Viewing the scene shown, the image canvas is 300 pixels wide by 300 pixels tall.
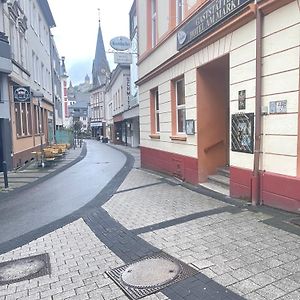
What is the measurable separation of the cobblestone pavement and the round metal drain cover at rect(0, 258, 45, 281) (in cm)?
20

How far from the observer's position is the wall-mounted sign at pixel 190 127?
9.28 metres

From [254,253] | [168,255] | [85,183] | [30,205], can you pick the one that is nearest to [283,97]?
[254,253]

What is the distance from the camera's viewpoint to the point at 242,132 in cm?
688

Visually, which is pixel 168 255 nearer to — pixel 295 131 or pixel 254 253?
pixel 254 253

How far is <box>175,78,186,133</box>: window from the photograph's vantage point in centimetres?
1045

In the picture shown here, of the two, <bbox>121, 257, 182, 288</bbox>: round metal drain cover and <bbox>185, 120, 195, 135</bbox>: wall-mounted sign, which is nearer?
<bbox>121, 257, 182, 288</bbox>: round metal drain cover

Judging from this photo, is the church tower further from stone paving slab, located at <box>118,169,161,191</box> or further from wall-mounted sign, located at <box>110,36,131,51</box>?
stone paving slab, located at <box>118,169,161,191</box>

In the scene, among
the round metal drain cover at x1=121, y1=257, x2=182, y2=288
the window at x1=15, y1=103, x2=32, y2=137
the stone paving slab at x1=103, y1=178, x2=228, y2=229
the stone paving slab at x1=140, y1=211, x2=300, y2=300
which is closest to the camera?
the stone paving slab at x1=140, y1=211, x2=300, y2=300

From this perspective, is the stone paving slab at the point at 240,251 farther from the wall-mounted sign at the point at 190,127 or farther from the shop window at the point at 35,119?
the shop window at the point at 35,119

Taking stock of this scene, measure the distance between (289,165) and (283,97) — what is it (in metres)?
1.15

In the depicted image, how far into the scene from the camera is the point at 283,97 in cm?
579

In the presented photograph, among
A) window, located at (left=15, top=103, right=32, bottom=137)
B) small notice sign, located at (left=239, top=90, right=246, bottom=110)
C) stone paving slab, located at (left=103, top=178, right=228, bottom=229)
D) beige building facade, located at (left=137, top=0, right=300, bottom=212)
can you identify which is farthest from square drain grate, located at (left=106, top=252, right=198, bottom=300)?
window, located at (left=15, top=103, right=32, bottom=137)

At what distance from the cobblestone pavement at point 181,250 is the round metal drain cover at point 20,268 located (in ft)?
0.67

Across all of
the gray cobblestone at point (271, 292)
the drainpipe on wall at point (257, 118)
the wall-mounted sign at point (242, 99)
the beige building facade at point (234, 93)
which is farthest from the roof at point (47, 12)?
the gray cobblestone at point (271, 292)
